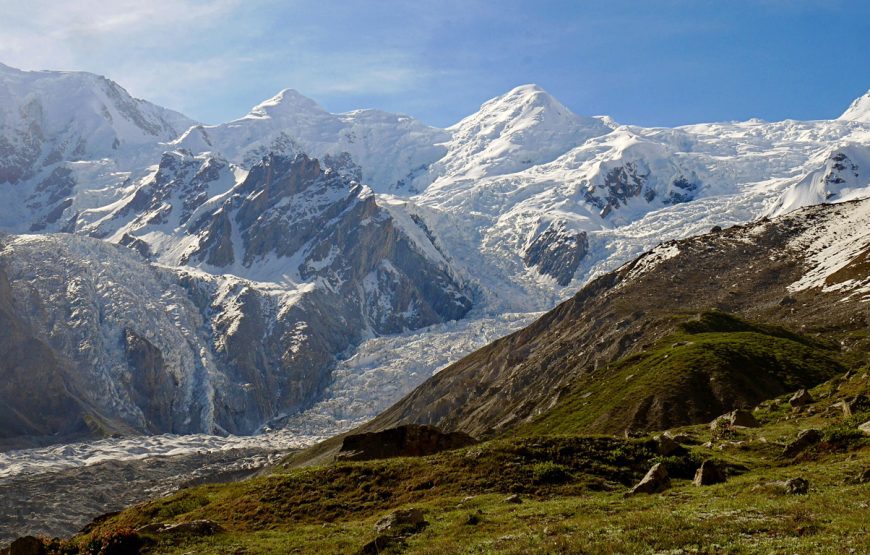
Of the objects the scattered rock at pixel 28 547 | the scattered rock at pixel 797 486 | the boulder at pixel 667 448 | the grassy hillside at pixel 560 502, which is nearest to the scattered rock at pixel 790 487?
the scattered rock at pixel 797 486

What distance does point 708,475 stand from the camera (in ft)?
121

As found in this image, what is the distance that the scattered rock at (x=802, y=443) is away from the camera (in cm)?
4078

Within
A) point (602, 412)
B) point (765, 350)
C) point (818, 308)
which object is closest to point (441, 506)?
point (602, 412)

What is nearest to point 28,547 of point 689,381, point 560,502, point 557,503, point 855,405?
point 557,503

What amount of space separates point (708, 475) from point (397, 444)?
24.8 meters

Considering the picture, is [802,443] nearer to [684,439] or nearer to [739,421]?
[684,439]

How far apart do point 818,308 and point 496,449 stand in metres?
113

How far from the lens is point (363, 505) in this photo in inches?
1601

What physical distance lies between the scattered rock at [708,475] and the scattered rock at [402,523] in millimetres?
11633

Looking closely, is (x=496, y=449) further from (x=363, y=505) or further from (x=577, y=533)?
(x=577, y=533)

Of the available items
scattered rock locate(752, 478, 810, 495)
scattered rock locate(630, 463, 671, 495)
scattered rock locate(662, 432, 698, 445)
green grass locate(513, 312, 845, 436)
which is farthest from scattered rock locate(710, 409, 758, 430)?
green grass locate(513, 312, 845, 436)

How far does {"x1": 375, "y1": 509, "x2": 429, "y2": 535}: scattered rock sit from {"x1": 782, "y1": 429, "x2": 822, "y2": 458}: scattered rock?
1805cm

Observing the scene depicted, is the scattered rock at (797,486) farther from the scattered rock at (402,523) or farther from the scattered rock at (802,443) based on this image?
the scattered rock at (402,523)

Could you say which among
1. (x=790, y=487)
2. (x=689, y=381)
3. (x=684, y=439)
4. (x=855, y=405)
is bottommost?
(x=689, y=381)
